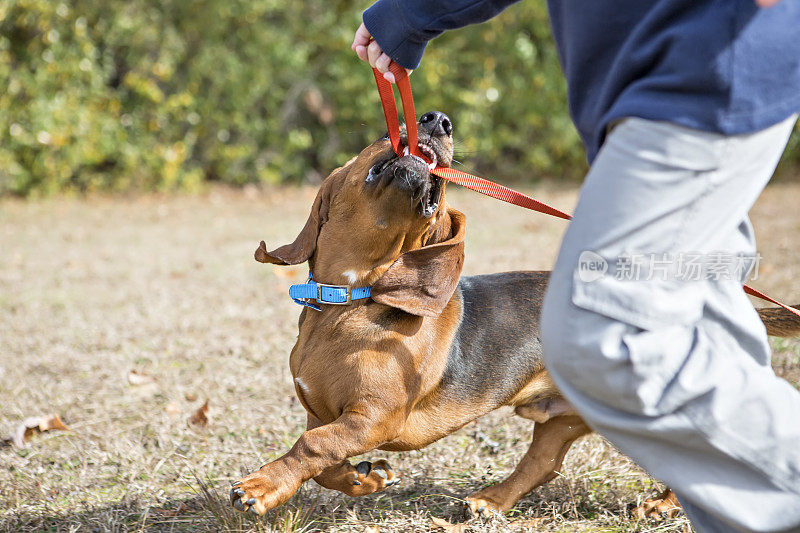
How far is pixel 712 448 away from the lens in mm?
1646

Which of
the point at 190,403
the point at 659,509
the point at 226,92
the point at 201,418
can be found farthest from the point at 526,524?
the point at 226,92

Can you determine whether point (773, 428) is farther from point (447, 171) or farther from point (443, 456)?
point (443, 456)

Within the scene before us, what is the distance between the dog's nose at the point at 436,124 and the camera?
2.83 meters

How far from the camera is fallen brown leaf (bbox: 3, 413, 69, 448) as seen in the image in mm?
3482

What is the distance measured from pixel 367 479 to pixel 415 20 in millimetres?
1504

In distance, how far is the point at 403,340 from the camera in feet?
8.80

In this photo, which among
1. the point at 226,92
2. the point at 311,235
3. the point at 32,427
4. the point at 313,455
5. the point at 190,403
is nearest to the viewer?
the point at 313,455

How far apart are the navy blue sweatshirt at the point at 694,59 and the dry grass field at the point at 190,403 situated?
1619 millimetres

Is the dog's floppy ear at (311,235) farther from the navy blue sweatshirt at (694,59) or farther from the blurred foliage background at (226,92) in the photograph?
the blurred foliage background at (226,92)

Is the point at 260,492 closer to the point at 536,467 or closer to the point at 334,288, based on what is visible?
the point at 334,288

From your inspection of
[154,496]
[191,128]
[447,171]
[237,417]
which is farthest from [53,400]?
[191,128]

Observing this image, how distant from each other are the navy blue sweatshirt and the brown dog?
1.02m

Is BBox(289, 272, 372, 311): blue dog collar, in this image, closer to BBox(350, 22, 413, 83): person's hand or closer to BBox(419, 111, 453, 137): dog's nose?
BBox(419, 111, 453, 137): dog's nose

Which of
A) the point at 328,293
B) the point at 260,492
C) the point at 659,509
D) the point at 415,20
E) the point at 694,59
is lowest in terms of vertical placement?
the point at 659,509
